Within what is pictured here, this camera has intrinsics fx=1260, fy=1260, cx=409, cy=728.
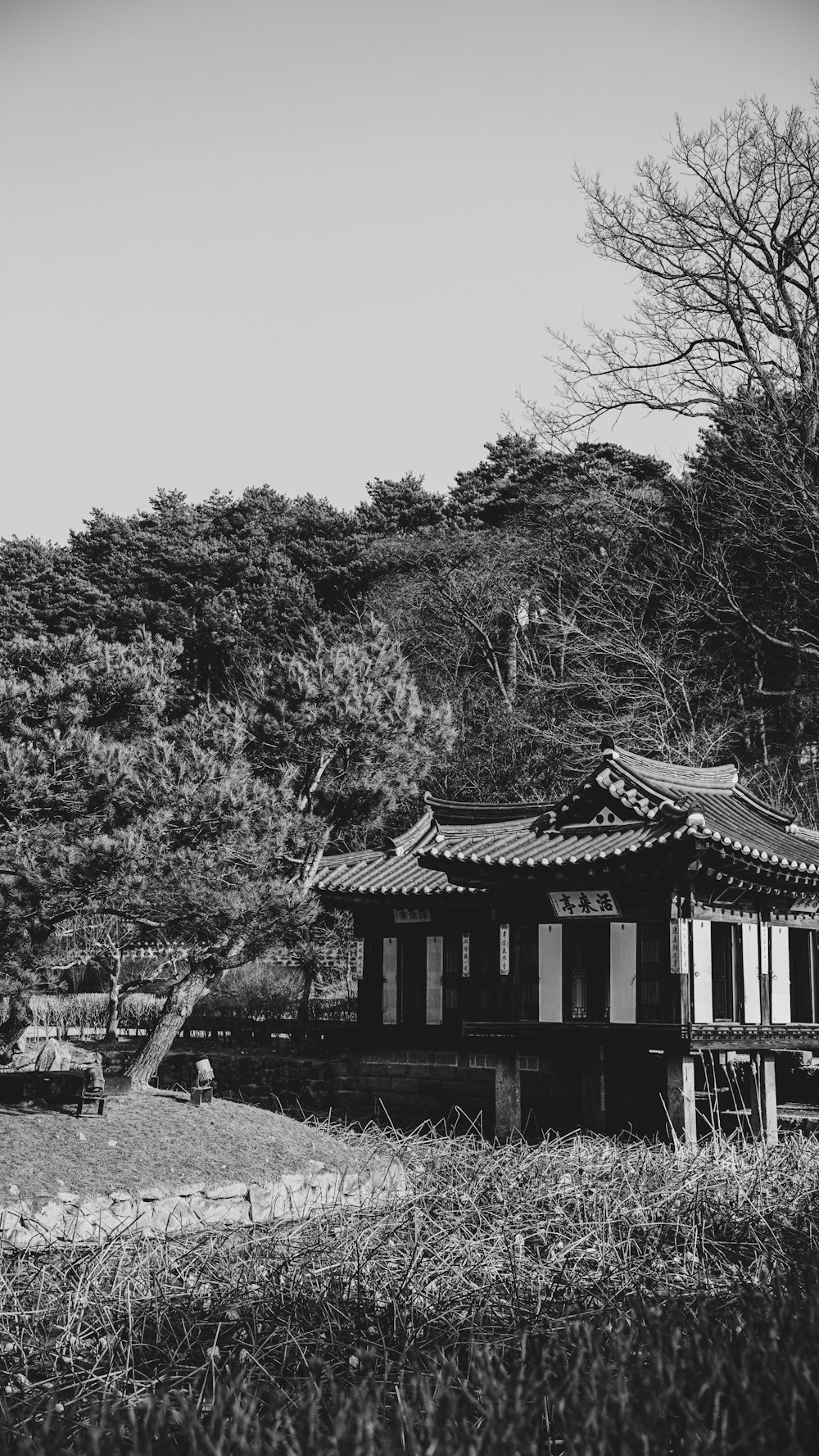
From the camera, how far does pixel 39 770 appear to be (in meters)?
13.0

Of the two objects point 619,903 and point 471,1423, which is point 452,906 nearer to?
point 619,903

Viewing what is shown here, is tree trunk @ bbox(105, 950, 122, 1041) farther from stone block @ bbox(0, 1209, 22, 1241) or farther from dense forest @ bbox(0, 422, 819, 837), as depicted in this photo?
stone block @ bbox(0, 1209, 22, 1241)

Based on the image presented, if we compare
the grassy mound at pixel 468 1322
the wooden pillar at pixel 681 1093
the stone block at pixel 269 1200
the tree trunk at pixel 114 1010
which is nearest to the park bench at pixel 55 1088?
the stone block at pixel 269 1200

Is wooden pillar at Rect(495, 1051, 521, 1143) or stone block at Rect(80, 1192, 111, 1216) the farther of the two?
wooden pillar at Rect(495, 1051, 521, 1143)

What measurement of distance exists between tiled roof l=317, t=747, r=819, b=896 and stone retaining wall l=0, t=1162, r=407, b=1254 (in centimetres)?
499

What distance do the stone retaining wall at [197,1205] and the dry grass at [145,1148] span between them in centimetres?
15

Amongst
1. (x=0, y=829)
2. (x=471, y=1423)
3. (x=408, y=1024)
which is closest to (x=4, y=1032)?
(x=0, y=829)

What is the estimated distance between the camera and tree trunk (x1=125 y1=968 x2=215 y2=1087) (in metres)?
18.1

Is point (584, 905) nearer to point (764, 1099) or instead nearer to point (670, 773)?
point (670, 773)

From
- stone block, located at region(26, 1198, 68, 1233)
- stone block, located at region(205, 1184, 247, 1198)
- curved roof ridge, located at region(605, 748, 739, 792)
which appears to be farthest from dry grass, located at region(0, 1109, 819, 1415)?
curved roof ridge, located at region(605, 748, 739, 792)

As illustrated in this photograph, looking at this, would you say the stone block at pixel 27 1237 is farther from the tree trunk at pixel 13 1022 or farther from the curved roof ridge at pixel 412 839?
the curved roof ridge at pixel 412 839

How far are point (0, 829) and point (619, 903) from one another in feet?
28.2

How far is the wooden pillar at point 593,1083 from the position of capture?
1745 centimetres

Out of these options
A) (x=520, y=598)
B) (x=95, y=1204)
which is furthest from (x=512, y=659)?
(x=95, y=1204)
